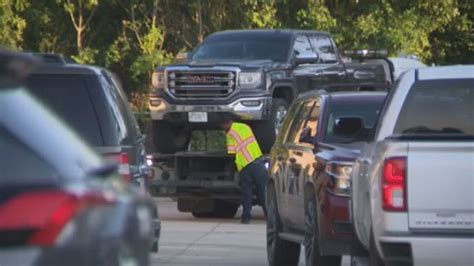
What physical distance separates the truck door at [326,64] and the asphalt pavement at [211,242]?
8.14 ft

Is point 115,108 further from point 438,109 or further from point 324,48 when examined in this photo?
point 324,48

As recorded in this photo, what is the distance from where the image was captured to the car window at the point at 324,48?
72.9 ft

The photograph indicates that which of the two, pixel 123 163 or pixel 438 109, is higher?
pixel 438 109

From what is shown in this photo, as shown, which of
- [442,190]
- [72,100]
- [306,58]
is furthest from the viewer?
[306,58]

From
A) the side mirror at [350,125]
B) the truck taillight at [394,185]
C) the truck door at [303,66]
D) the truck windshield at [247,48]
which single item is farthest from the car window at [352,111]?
the truck windshield at [247,48]

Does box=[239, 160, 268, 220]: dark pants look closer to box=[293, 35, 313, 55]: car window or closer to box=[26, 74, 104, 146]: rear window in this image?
box=[293, 35, 313, 55]: car window

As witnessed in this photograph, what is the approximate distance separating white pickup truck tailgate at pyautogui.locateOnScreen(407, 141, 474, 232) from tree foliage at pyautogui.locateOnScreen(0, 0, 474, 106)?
77.0 feet

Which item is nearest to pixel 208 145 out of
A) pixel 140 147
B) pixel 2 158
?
pixel 140 147

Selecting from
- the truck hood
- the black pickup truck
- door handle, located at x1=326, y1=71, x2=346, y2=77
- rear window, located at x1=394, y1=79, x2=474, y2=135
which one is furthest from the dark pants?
rear window, located at x1=394, y1=79, x2=474, y2=135

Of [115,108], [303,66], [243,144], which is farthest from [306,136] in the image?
[303,66]

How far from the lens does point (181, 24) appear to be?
35.8 m

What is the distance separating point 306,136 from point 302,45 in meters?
8.67

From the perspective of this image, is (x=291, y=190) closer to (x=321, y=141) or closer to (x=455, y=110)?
(x=321, y=141)

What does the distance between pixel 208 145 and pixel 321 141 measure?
1126cm
